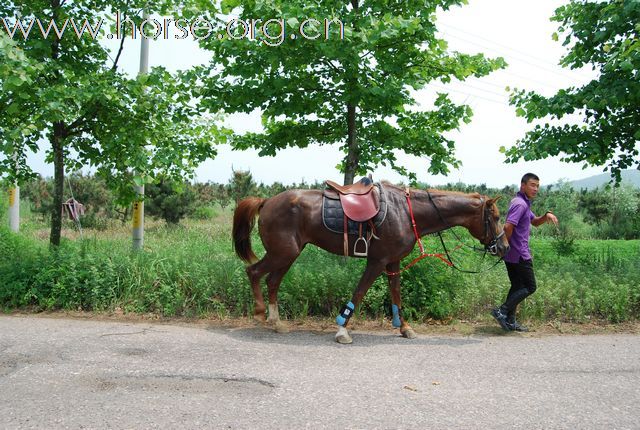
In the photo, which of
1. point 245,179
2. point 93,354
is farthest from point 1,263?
point 245,179

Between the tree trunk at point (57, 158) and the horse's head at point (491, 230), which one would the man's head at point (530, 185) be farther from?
the tree trunk at point (57, 158)

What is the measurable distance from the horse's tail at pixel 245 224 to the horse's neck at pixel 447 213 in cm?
210

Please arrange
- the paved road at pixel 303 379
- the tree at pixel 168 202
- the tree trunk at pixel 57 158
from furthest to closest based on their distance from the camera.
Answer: the tree at pixel 168 202
the tree trunk at pixel 57 158
the paved road at pixel 303 379

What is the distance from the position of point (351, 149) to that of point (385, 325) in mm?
2960

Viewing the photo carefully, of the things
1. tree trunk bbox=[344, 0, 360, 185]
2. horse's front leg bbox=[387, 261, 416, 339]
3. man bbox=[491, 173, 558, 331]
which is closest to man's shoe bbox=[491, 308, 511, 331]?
man bbox=[491, 173, 558, 331]

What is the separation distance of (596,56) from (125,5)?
787 centimetres

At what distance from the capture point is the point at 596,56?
9219mm

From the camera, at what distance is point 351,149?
8.55 m

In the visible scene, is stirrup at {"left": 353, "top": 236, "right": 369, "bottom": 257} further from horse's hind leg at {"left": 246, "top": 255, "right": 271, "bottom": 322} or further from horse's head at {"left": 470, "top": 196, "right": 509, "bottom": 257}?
horse's head at {"left": 470, "top": 196, "right": 509, "bottom": 257}

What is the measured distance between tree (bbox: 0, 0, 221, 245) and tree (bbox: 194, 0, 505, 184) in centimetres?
73

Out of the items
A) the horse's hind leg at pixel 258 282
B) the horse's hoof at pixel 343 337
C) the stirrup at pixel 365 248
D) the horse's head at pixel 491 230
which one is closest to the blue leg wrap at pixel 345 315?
the horse's hoof at pixel 343 337

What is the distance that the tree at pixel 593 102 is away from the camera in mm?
8180

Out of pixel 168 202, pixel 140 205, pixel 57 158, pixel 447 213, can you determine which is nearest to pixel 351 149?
pixel 447 213

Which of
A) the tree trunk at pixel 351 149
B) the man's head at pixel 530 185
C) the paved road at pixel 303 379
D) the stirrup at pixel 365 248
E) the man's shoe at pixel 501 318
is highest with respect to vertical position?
the tree trunk at pixel 351 149
